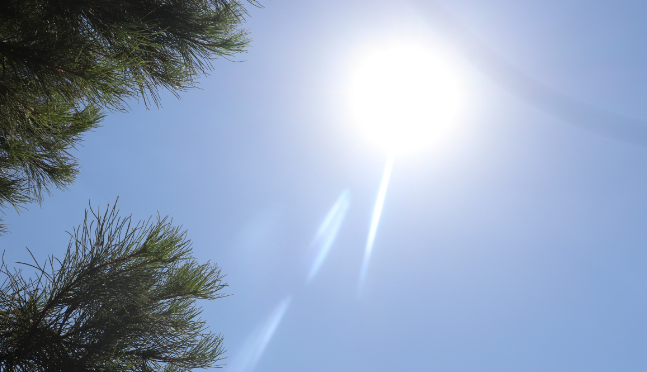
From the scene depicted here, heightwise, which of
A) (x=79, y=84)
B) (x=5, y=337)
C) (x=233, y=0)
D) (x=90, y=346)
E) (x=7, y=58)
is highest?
(x=233, y=0)

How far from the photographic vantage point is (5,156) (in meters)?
3.82

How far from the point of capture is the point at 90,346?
101 inches

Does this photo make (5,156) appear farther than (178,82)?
Yes

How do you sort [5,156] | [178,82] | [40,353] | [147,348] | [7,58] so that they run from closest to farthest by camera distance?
[7,58], [40,353], [147,348], [178,82], [5,156]

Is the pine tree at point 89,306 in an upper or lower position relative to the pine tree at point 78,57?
lower

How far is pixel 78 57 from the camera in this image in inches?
87.0

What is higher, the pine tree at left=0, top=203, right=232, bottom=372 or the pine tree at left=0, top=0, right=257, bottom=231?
the pine tree at left=0, top=0, right=257, bottom=231

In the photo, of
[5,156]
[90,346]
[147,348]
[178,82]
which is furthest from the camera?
[5,156]

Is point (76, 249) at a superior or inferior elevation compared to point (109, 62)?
inferior

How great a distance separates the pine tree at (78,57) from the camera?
2.22m

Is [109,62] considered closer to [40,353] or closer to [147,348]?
[40,353]

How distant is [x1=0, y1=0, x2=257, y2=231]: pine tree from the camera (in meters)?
2.22

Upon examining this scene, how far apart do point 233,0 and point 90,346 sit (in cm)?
336

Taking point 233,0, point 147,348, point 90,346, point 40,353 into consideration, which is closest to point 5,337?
point 40,353
